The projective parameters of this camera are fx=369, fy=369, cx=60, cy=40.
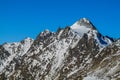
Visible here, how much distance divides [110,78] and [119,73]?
18.8ft

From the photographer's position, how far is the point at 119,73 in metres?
199

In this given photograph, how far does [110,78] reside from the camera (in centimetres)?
19825

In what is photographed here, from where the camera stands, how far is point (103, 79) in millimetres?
199750

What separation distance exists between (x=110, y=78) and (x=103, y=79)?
155 inches

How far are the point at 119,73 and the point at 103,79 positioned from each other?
9.21 m
